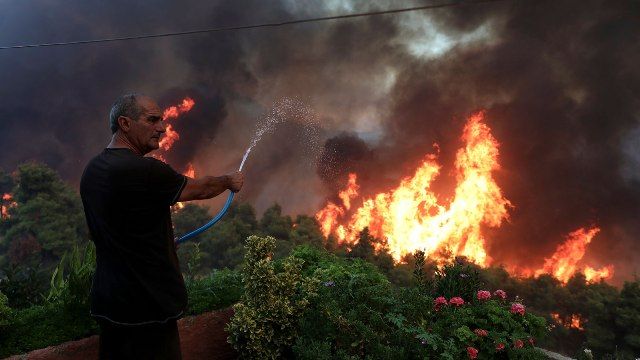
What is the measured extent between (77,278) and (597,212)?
57.4 metres

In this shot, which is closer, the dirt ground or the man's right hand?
the man's right hand

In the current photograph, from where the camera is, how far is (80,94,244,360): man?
8.34 ft

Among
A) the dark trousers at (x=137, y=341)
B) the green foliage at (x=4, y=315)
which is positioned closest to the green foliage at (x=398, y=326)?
the dark trousers at (x=137, y=341)

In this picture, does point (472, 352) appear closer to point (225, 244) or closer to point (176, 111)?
point (225, 244)

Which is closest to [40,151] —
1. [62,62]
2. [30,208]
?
[62,62]

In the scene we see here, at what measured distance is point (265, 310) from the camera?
493 cm

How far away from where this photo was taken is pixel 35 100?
7175 centimetres

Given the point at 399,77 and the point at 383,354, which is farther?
the point at 399,77

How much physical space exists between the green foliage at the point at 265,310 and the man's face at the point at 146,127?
2594 millimetres

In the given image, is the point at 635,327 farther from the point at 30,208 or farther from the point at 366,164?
the point at 30,208

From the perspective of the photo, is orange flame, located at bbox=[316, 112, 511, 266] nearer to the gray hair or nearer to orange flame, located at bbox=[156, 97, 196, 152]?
orange flame, located at bbox=[156, 97, 196, 152]

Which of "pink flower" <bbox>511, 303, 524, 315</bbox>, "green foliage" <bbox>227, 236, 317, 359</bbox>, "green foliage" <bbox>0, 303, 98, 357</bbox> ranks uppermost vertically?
"pink flower" <bbox>511, 303, 524, 315</bbox>

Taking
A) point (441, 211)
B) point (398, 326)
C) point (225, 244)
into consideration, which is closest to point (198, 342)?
point (398, 326)

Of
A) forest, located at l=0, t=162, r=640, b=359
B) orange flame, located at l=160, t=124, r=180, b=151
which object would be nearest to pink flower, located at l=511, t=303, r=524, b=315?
forest, located at l=0, t=162, r=640, b=359
